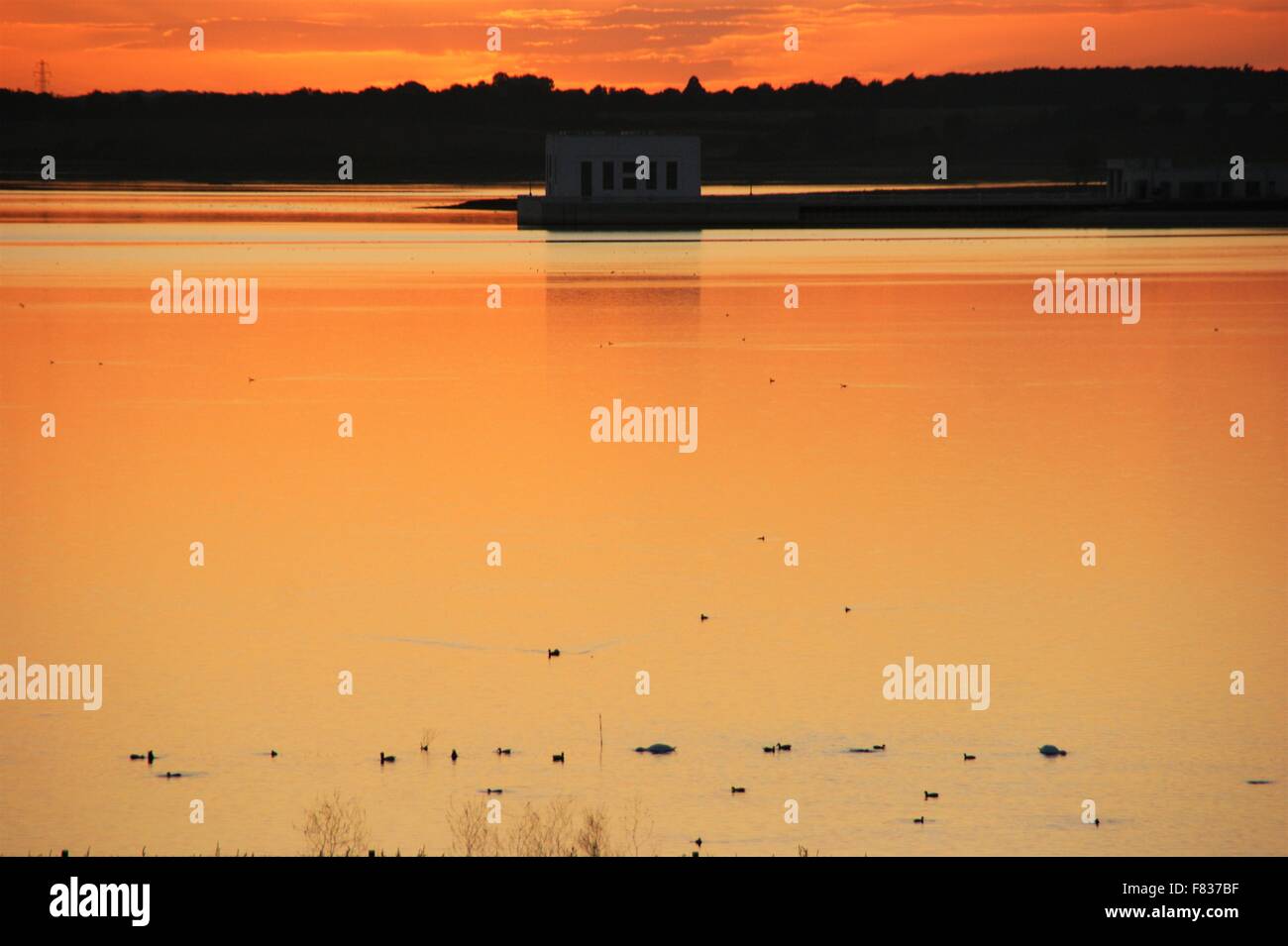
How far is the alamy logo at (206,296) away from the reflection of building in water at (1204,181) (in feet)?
225

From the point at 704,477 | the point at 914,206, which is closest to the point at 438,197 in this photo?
the point at 914,206

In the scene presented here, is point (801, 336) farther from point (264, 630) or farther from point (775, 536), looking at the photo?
point (264, 630)

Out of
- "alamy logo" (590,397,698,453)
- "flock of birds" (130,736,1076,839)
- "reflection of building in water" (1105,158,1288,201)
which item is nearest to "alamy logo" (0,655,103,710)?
"flock of birds" (130,736,1076,839)

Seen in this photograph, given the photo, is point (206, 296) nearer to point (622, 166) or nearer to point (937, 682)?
point (937, 682)

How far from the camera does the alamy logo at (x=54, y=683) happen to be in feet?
49.0

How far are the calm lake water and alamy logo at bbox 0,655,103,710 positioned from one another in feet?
0.55

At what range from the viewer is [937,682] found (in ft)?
49.5

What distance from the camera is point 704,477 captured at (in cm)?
2405

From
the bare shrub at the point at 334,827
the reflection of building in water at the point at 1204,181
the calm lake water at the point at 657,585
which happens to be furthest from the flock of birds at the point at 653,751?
the reflection of building in water at the point at 1204,181
